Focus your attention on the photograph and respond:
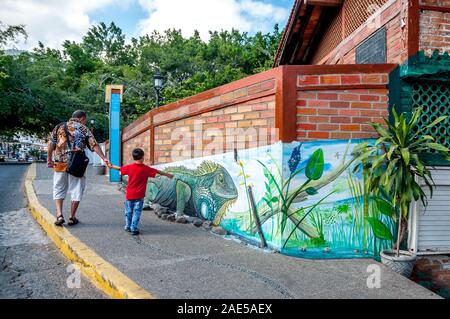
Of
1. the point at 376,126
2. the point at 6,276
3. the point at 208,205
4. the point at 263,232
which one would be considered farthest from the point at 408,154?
A: the point at 6,276

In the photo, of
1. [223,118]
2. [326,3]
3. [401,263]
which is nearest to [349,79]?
[223,118]

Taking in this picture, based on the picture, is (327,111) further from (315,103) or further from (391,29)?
(391,29)

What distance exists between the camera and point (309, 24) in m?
7.82

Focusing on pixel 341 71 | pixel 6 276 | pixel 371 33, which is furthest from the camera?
pixel 371 33

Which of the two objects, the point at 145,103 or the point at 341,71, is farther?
the point at 145,103

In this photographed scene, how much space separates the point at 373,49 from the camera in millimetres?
5422

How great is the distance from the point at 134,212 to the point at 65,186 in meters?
1.17

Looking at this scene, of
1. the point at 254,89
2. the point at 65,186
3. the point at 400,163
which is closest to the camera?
the point at 400,163

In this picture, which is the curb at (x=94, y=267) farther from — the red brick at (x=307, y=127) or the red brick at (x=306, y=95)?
the red brick at (x=306, y=95)

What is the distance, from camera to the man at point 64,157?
5.11 m

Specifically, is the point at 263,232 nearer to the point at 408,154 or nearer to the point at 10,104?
the point at 408,154

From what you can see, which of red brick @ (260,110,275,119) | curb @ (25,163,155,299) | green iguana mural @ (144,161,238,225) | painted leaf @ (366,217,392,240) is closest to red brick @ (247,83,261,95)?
red brick @ (260,110,275,119)

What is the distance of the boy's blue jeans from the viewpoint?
4965 millimetres

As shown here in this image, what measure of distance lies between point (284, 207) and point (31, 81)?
28.9m
